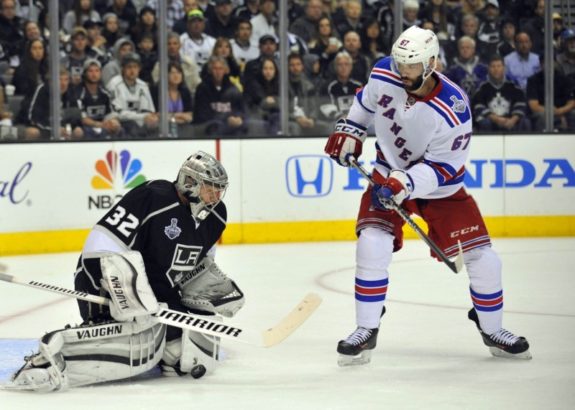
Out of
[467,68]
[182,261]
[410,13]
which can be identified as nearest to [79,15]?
[410,13]

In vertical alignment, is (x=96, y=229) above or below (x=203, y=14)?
below

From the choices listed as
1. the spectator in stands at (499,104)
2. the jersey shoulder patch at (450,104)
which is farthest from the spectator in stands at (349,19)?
the jersey shoulder patch at (450,104)

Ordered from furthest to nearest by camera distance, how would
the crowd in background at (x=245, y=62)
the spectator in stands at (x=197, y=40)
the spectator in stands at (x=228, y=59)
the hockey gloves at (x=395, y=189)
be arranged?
the spectator in stands at (x=228, y=59), the spectator in stands at (x=197, y=40), the crowd in background at (x=245, y=62), the hockey gloves at (x=395, y=189)

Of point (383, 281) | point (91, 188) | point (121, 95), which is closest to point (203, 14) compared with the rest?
point (121, 95)

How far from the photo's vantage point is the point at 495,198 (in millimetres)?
8961

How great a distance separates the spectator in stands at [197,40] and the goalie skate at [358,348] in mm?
4266

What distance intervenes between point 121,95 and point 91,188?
2.34 ft

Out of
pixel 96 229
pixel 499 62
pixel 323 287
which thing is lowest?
pixel 323 287

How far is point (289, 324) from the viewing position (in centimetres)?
449

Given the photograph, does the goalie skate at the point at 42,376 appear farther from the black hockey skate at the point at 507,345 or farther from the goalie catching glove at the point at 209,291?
the black hockey skate at the point at 507,345

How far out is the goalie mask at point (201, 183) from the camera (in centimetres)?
435

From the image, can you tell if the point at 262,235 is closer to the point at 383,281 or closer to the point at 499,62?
the point at 499,62

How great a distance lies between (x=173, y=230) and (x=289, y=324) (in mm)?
515

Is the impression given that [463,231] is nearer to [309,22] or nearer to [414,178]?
[414,178]
